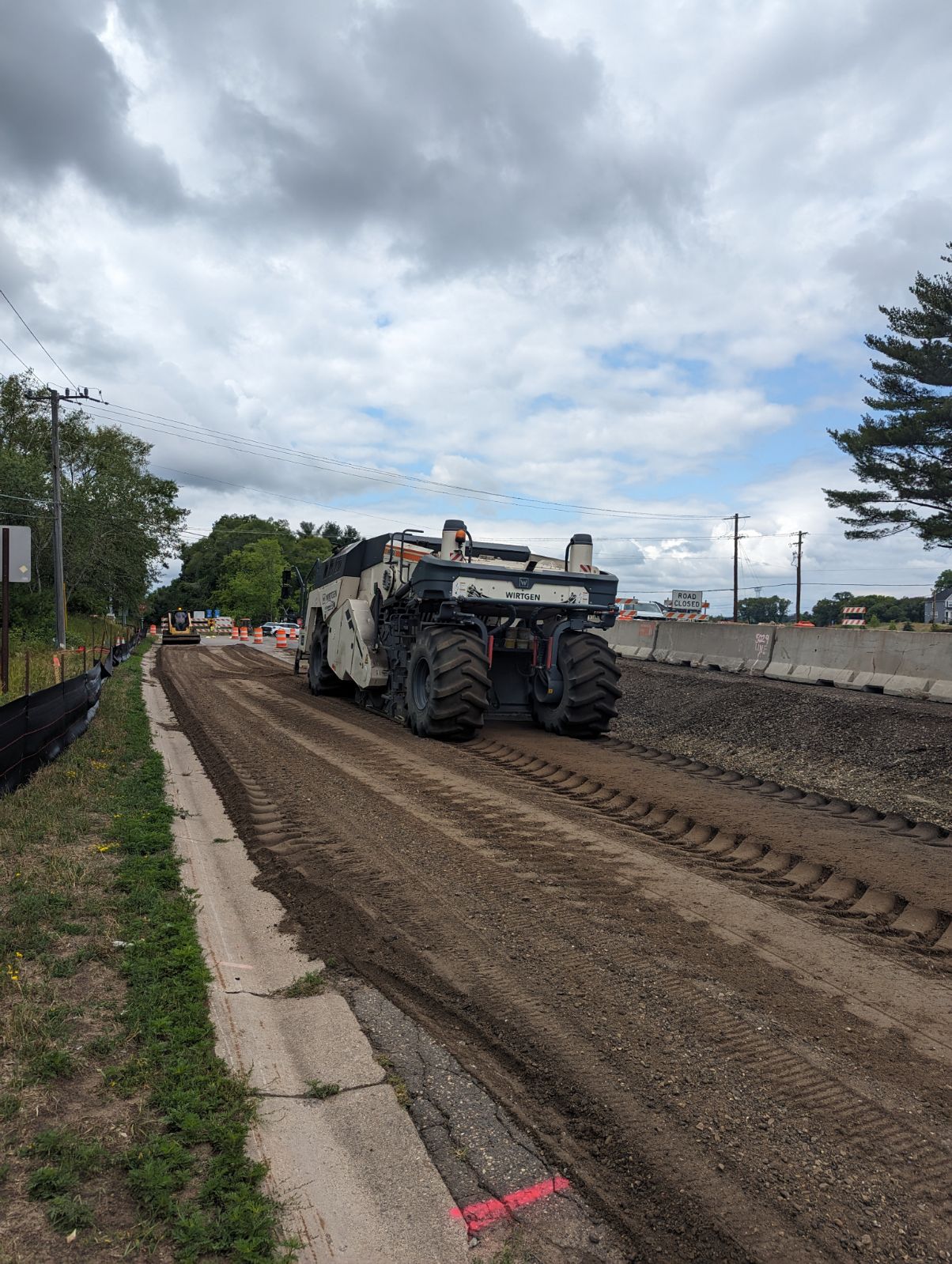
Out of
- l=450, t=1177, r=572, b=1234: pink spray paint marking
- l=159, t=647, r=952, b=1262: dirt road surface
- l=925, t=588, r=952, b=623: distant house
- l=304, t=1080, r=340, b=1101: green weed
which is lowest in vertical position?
l=450, t=1177, r=572, b=1234: pink spray paint marking

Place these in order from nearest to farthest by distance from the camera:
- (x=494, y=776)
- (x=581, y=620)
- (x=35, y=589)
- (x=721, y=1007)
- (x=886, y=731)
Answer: (x=721, y=1007) < (x=494, y=776) < (x=886, y=731) < (x=581, y=620) < (x=35, y=589)

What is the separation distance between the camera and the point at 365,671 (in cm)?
1313

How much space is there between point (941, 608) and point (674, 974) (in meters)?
61.2

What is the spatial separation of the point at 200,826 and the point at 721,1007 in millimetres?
4464

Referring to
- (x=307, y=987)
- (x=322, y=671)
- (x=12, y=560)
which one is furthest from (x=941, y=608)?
(x=307, y=987)

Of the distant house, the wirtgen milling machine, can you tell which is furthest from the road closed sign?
the wirtgen milling machine

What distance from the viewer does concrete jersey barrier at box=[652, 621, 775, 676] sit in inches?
650

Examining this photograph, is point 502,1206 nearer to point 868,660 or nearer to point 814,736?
point 814,736

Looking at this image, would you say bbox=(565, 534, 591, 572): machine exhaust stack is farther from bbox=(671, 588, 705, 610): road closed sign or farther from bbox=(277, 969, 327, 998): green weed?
bbox=(671, 588, 705, 610): road closed sign

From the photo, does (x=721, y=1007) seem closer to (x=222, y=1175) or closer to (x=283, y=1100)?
(x=283, y=1100)

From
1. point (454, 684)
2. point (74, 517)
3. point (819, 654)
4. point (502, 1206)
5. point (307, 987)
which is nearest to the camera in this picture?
point (502, 1206)

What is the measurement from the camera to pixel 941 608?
186 ft

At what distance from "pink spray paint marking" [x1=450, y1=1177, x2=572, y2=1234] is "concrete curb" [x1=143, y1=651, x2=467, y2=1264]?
4 centimetres

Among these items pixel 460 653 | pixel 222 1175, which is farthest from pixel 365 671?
pixel 222 1175
